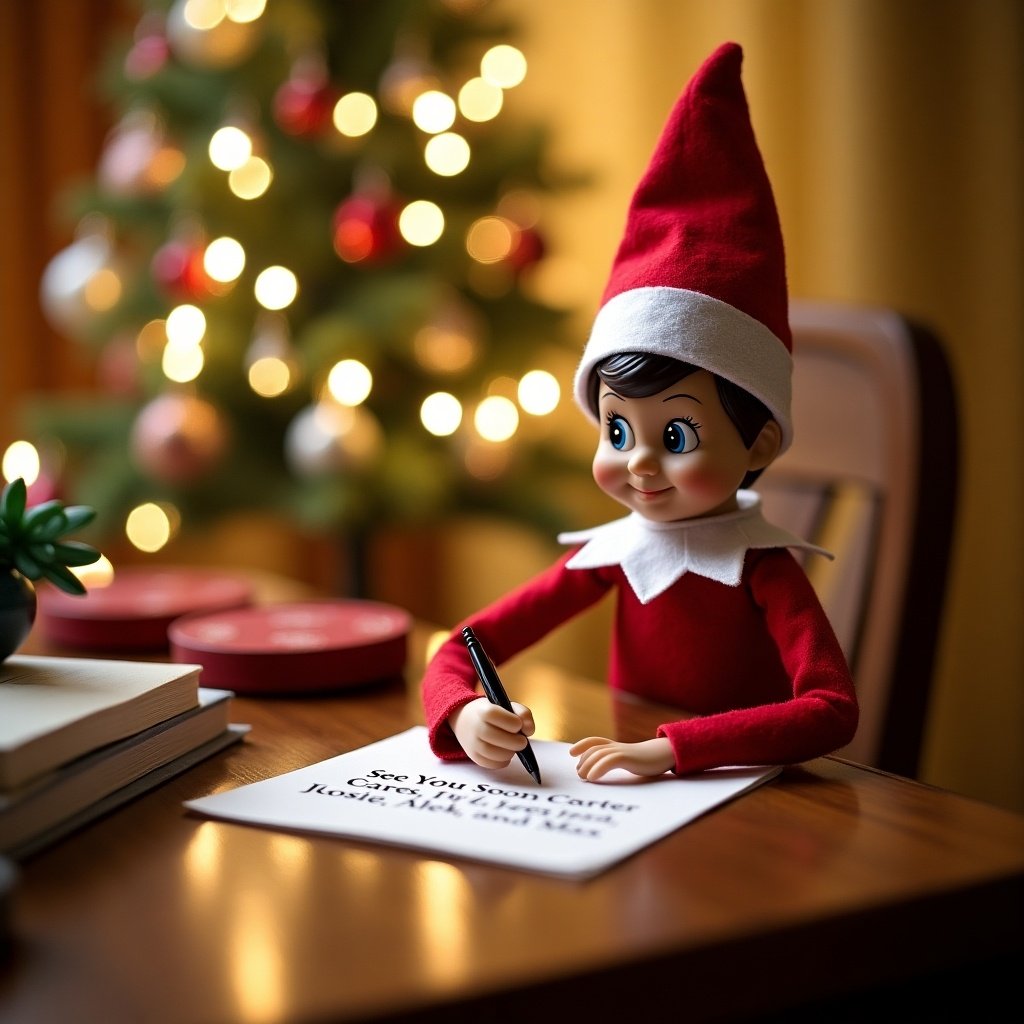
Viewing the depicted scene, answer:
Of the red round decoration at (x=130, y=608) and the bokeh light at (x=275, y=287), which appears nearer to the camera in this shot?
the red round decoration at (x=130, y=608)

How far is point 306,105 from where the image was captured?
1692 mm

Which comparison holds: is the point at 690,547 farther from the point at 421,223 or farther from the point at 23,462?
the point at 23,462

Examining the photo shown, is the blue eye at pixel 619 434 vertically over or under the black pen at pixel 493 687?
over

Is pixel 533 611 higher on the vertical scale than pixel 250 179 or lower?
lower

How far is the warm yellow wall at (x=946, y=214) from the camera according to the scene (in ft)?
4.81

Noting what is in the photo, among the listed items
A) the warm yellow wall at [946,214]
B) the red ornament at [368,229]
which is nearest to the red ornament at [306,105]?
the red ornament at [368,229]

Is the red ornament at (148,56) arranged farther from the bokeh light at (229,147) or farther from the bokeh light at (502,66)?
the bokeh light at (502,66)

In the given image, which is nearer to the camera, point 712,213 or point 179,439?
point 712,213

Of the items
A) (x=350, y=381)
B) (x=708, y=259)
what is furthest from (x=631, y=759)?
(x=350, y=381)

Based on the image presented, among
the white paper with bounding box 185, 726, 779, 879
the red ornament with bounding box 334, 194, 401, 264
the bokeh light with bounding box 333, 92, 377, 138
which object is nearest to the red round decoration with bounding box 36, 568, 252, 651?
the white paper with bounding box 185, 726, 779, 879

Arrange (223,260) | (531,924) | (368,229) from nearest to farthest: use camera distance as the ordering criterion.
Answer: (531,924), (368,229), (223,260)

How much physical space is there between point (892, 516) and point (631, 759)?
44cm

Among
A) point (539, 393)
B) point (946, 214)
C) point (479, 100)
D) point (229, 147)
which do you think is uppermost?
point (479, 100)

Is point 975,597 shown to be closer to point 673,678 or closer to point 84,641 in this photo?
point 673,678
